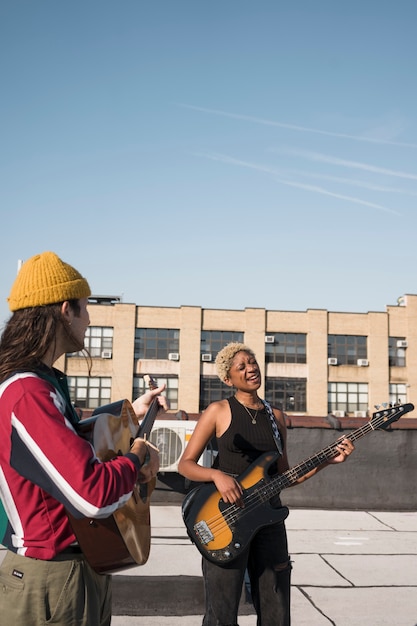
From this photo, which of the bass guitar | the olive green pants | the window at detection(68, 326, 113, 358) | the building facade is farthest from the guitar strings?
the window at detection(68, 326, 113, 358)

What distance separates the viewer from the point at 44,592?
1.98m

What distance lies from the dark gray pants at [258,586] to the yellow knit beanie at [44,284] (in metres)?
2.21

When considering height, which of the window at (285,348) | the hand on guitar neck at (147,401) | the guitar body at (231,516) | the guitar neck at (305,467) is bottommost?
the guitar body at (231,516)

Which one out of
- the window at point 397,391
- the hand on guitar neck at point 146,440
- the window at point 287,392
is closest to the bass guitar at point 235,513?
the hand on guitar neck at point 146,440

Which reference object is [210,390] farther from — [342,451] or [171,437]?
[342,451]

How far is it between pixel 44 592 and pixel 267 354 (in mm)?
60638

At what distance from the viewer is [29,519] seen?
1970 millimetres

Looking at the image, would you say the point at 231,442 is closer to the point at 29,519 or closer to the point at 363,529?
the point at 29,519

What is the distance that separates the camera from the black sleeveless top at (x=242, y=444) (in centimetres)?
395

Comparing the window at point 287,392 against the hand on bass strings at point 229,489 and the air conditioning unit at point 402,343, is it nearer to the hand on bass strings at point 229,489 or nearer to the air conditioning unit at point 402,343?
the air conditioning unit at point 402,343

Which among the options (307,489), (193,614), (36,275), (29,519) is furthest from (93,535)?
(307,489)

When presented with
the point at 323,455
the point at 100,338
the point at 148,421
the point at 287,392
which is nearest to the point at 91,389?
the point at 100,338

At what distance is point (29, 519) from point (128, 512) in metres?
0.45

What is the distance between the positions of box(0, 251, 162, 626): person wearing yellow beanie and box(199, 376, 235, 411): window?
57.0 m
